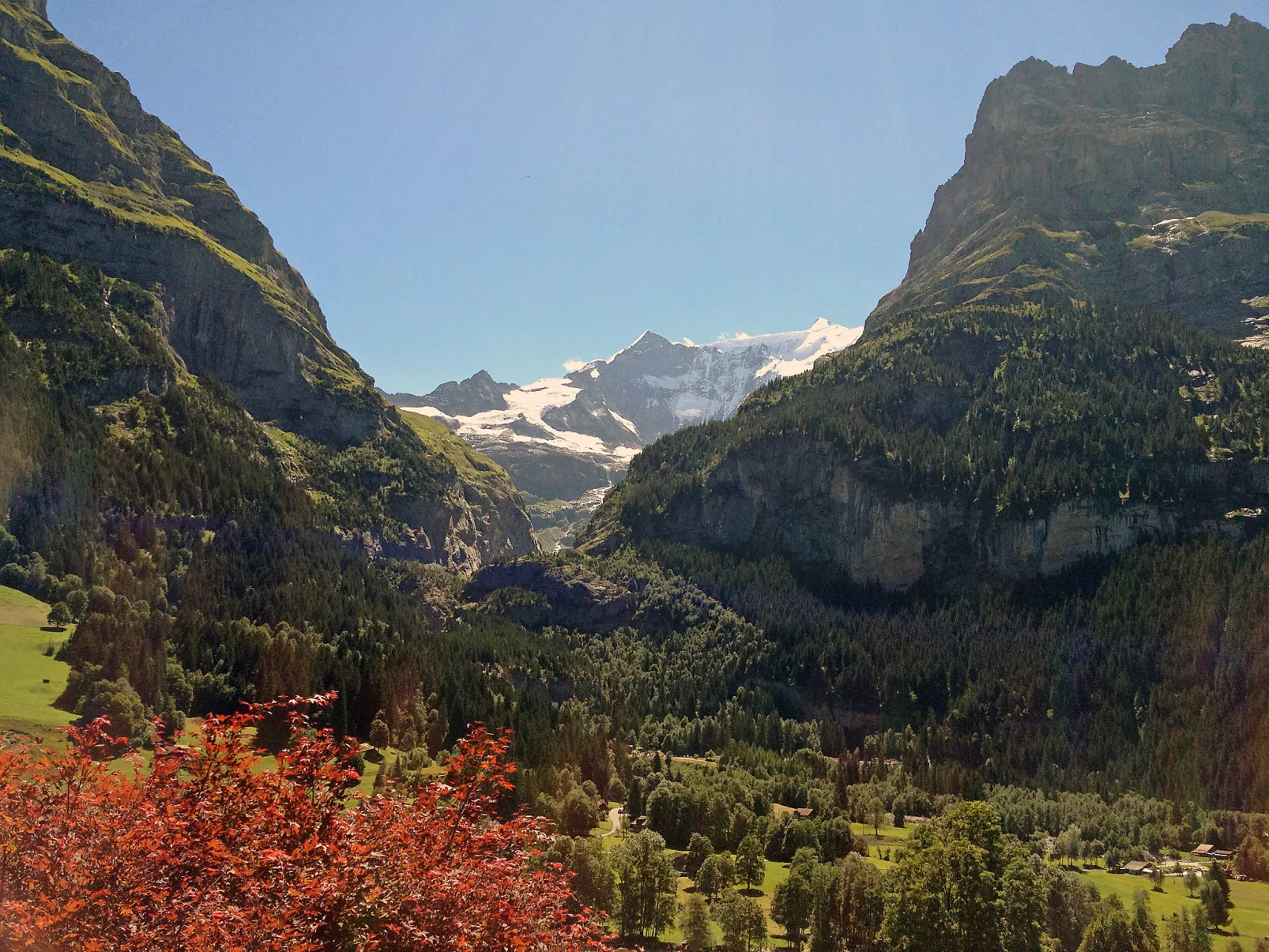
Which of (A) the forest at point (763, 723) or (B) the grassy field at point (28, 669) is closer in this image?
(A) the forest at point (763, 723)

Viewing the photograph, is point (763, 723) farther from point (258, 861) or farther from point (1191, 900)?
point (258, 861)

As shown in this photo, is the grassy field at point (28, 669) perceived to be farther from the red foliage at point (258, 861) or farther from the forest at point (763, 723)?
the red foliage at point (258, 861)

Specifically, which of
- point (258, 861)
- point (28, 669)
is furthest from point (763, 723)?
point (258, 861)

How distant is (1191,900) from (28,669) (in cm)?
15377

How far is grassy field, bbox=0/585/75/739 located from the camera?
106 m

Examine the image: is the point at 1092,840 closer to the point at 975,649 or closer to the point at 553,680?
the point at 975,649

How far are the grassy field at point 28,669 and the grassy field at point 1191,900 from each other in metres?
120

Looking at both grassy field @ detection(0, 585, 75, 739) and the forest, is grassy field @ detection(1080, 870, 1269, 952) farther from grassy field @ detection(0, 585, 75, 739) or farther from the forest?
grassy field @ detection(0, 585, 75, 739)

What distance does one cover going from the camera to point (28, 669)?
125375mm

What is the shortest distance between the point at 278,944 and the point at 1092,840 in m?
132

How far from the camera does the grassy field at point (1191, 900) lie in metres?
86.1

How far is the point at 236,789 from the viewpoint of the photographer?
88.0 ft

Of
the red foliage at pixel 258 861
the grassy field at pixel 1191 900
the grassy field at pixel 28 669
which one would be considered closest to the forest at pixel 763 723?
the grassy field at pixel 1191 900

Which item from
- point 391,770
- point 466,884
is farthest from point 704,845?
point 466,884
